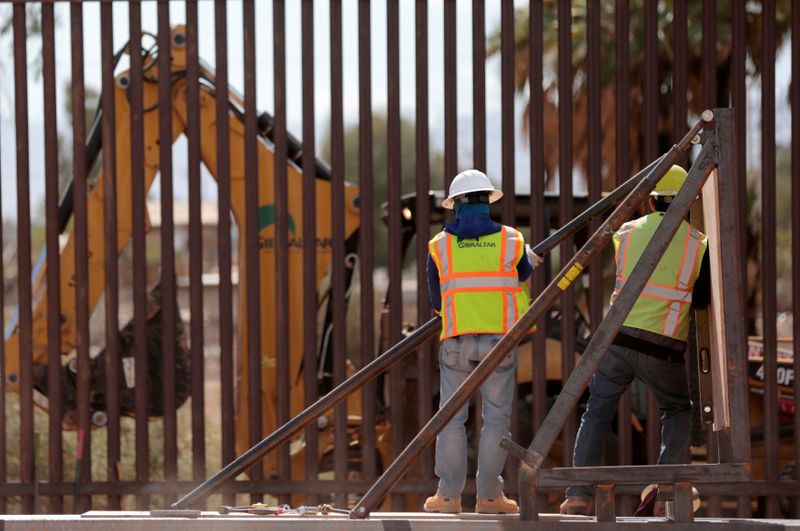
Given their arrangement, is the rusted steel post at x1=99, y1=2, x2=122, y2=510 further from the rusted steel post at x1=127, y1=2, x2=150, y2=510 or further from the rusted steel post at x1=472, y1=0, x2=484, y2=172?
the rusted steel post at x1=472, y1=0, x2=484, y2=172

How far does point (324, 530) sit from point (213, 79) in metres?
5.33

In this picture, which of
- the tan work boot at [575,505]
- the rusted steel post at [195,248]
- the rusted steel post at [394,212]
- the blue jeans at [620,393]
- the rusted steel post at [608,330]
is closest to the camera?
the rusted steel post at [608,330]

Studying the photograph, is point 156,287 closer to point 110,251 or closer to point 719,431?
point 110,251

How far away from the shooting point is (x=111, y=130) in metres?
9.20

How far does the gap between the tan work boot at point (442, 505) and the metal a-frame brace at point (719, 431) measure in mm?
1057

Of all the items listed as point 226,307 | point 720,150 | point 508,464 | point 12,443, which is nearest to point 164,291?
point 226,307

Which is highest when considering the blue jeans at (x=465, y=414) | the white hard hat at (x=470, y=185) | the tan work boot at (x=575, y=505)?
the white hard hat at (x=470, y=185)

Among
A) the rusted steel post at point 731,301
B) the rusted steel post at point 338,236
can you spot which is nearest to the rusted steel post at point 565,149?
the rusted steel post at point 338,236

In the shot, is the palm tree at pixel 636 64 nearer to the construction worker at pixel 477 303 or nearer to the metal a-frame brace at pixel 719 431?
the construction worker at pixel 477 303

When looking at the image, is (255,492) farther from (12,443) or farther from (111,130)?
(12,443)

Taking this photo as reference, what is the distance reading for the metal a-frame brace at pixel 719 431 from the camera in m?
5.01

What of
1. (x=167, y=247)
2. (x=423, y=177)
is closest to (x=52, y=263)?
(x=167, y=247)

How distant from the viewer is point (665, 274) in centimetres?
599

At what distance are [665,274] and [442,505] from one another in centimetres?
134
